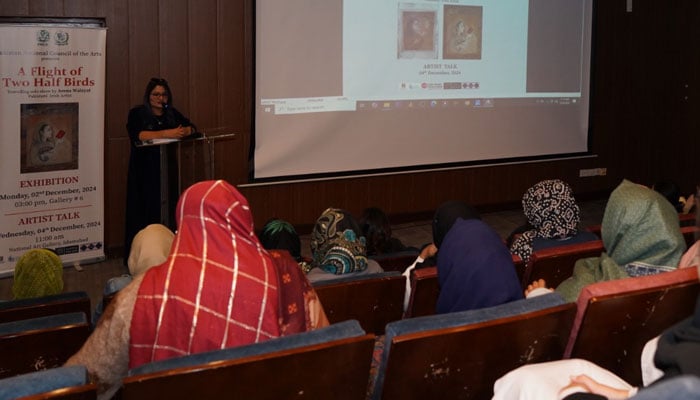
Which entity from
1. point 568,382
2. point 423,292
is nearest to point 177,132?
point 423,292

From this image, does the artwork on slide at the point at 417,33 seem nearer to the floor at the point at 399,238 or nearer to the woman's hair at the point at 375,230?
the floor at the point at 399,238

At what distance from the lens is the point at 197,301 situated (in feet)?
6.95

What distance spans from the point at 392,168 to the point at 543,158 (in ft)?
5.49

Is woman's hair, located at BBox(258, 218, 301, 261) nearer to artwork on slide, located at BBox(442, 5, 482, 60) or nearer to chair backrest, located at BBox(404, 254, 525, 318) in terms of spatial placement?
chair backrest, located at BBox(404, 254, 525, 318)

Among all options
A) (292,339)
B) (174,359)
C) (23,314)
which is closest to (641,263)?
(292,339)

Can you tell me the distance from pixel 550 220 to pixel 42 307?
7.24 feet

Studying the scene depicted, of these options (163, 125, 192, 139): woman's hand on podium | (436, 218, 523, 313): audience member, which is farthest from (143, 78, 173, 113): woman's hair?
(436, 218, 523, 313): audience member

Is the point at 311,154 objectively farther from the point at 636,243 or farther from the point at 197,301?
the point at 197,301

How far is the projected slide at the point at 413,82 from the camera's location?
6262 millimetres

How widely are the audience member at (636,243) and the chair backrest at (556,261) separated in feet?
1.35

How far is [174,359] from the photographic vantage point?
1.94 metres

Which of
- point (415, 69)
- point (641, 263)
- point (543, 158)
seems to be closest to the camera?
point (641, 263)

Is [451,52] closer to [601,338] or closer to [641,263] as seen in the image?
[641,263]

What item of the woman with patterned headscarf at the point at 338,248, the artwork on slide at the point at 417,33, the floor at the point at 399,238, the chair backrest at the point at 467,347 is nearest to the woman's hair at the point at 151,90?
the floor at the point at 399,238
